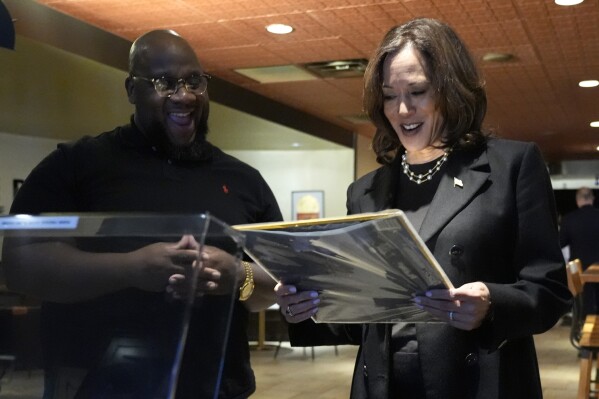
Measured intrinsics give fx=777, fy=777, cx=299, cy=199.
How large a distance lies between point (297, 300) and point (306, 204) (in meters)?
9.30

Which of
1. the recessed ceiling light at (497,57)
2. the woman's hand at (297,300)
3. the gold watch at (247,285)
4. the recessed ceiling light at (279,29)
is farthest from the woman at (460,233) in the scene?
the recessed ceiling light at (497,57)

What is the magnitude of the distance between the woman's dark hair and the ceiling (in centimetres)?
352

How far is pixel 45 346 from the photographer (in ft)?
3.03

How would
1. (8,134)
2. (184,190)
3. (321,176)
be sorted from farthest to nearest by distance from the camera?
(321,176)
(8,134)
(184,190)

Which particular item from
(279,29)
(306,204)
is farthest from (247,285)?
(306,204)

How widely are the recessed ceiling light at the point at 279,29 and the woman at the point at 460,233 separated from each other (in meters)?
4.15

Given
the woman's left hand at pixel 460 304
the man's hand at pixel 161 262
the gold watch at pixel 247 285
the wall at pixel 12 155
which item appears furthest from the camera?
the wall at pixel 12 155

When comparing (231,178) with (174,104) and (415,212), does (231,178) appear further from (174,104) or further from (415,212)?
(415,212)

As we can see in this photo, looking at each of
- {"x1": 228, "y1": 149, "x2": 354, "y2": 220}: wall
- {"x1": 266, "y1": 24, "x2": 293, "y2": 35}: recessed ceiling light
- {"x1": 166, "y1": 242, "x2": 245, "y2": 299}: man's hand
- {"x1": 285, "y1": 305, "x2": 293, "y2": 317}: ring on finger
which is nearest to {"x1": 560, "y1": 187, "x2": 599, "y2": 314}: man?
{"x1": 228, "y1": 149, "x2": 354, "y2": 220}: wall

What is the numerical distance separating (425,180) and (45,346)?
2.79ft

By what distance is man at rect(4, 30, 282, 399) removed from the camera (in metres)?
0.91

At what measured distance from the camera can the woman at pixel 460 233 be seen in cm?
138

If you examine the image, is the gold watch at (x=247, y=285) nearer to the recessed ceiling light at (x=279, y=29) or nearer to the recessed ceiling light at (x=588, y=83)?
the recessed ceiling light at (x=279, y=29)

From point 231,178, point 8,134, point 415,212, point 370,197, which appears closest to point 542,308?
point 415,212
